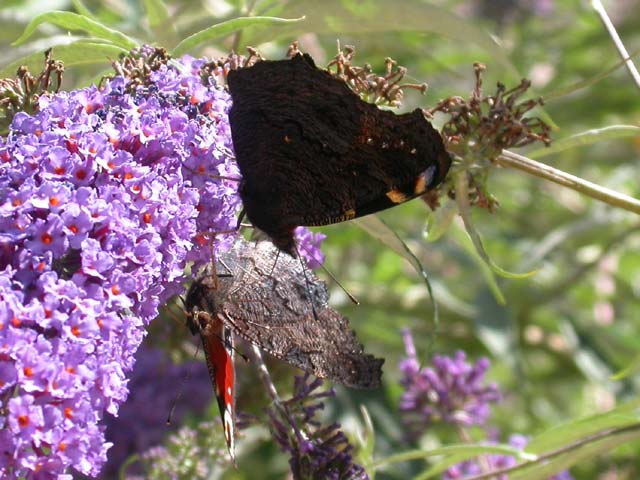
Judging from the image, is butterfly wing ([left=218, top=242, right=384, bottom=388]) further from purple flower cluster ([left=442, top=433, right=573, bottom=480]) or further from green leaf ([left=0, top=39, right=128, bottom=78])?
purple flower cluster ([left=442, top=433, right=573, bottom=480])

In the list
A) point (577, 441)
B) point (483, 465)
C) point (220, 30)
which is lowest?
point (577, 441)

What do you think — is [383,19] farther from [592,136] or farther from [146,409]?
[146,409]

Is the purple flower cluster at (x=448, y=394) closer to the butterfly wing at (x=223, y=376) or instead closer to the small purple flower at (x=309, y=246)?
the small purple flower at (x=309, y=246)

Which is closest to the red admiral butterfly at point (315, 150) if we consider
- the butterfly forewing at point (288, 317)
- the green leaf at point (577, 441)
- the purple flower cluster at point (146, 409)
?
the butterfly forewing at point (288, 317)

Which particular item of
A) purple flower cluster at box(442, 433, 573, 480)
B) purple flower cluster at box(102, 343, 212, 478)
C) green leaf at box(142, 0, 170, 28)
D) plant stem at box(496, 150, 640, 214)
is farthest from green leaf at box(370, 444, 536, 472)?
green leaf at box(142, 0, 170, 28)

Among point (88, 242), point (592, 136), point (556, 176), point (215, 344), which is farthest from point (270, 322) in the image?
point (592, 136)

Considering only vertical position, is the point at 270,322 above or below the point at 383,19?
below
